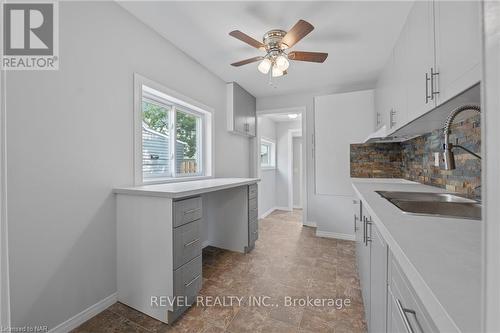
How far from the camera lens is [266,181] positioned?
4.80m

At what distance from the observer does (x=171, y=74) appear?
7.61ft

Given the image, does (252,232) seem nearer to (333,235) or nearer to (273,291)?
(273,291)

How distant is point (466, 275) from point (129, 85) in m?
2.30

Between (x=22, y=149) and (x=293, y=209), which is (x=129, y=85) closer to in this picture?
(x=22, y=149)

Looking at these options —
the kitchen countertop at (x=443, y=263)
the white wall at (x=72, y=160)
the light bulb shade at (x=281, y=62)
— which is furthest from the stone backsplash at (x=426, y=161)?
the white wall at (x=72, y=160)

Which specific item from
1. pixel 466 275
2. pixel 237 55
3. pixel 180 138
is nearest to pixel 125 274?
pixel 180 138

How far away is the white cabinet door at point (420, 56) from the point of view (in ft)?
3.87

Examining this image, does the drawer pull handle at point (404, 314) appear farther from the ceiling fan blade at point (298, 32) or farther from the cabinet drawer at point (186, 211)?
the ceiling fan blade at point (298, 32)

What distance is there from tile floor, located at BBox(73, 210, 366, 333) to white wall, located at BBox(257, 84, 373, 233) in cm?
38

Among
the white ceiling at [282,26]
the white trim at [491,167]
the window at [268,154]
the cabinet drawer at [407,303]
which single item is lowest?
the cabinet drawer at [407,303]

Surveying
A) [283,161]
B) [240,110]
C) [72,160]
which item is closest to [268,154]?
[283,161]

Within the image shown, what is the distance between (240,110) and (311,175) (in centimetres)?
169

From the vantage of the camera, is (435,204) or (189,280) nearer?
(435,204)

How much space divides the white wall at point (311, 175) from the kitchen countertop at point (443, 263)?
245 cm
